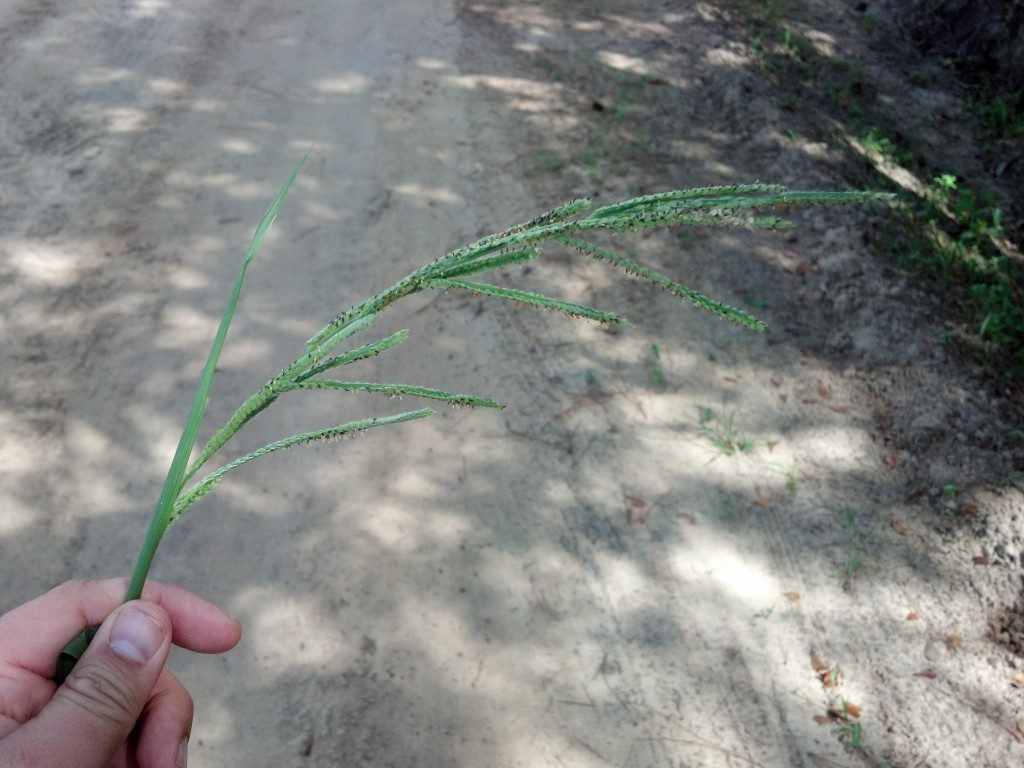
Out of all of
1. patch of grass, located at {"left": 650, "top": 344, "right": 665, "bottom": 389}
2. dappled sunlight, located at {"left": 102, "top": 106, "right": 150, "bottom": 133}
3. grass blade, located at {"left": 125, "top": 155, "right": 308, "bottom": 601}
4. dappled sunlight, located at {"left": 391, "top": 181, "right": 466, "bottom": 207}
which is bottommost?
patch of grass, located at {"left": 650, "top": 344, "right": 665, "bottom": 389}

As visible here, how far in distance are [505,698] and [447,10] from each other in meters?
5.20

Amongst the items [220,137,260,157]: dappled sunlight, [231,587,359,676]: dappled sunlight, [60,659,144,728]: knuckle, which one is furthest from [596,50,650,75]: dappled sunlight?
[60,659,144,728]: knuckle

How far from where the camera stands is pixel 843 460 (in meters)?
3.46

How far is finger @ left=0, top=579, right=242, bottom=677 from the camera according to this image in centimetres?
162

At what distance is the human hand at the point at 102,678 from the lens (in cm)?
138

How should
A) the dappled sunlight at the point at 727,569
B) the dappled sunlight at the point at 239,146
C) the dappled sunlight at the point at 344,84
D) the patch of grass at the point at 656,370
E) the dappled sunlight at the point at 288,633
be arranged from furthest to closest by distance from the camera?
the dappled sunlight at the point at 344,84, the dappled sunlight at the point at 239,146, the patch of grass at the point at 656,370, the dappled sunlight at the point at 727,569, the dappled sunlight at the point at 288,633

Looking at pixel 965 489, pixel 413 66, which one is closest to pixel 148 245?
pixel 413 66

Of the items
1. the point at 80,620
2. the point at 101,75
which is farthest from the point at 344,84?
the point at 80,620

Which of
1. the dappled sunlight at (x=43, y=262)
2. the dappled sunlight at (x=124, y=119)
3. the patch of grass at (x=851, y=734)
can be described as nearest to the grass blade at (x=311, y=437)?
the patch of grass at (x=851, y=734)

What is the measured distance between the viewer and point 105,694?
146cm

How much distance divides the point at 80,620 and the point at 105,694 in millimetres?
302

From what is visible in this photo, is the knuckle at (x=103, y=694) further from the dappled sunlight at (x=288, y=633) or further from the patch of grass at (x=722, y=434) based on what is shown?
the patch of grass at (x=722, y=434)

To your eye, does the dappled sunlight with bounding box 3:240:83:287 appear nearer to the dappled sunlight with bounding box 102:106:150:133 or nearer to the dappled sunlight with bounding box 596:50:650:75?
the dappled sunlight with bounding box 102:106:150:133

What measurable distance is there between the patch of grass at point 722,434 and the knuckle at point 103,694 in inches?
99.6
